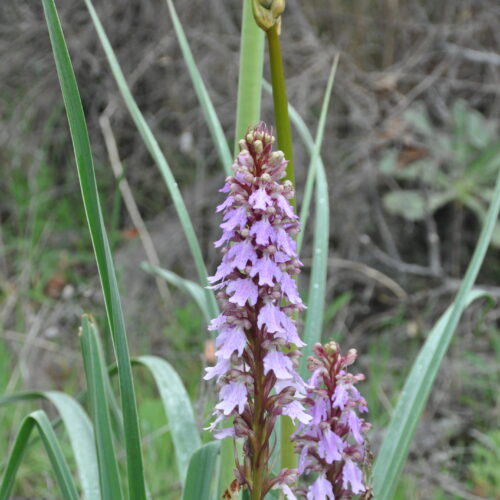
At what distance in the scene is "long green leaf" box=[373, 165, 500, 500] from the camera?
1.37m

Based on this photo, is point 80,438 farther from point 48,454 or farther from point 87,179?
point 87,179

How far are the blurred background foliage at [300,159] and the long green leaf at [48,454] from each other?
199 centimetres

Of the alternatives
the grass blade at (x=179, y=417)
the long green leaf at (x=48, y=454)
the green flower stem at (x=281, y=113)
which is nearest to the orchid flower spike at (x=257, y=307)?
the green flower stem at (x=281, y=113)

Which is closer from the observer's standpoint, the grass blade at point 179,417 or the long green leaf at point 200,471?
the long green leaf at point 200,471

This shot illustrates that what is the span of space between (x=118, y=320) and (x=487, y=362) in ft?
8.44

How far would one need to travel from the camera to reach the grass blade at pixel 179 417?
1.46m

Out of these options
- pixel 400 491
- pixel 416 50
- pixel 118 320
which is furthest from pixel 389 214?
pixel 118 320

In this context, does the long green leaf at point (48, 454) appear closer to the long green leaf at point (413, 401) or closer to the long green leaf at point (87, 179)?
the long green leaf at point (87, 179)

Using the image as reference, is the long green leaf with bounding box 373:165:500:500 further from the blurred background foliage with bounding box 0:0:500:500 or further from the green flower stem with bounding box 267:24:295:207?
the blurred background foliage with bounding box 0:0:500:500

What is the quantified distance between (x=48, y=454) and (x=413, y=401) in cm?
64

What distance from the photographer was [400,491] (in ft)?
7.93

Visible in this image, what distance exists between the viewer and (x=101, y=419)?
1163mm

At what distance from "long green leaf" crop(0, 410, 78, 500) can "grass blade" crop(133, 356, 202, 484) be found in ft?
0.78

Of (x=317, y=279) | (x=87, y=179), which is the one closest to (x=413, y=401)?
(x=317, y=279)
